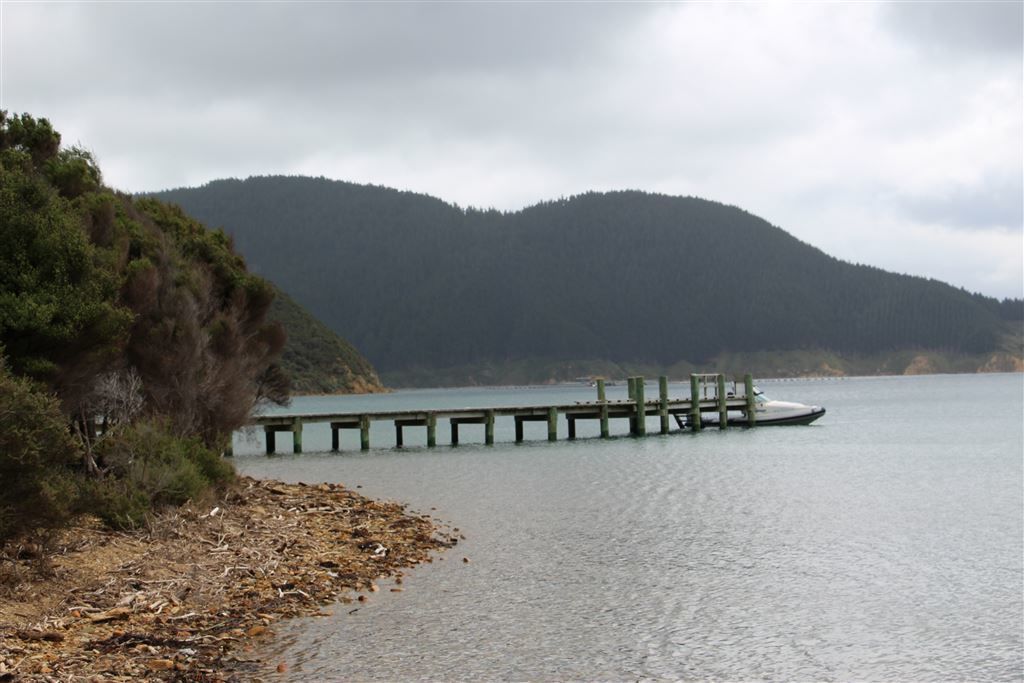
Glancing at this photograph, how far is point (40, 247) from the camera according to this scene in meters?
14.3

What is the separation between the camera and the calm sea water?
38.6 ft

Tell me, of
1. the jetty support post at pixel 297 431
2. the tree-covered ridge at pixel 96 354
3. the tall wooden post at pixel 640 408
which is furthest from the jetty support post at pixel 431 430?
the tree-covered ridge at pixel 96 354

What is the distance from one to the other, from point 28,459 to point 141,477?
5.91 meters

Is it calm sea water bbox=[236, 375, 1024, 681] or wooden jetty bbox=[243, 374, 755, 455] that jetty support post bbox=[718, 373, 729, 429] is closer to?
wooden jetty bbox=[243, 374, 755, 455]

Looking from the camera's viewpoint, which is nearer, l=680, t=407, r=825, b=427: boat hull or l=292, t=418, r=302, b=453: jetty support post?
l=292, t=418, r=302, b=453: jetty support post

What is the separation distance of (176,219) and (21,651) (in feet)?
79.9

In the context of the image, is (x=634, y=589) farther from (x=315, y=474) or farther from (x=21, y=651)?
(x=315, y=474)

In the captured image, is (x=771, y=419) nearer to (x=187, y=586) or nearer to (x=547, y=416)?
(x=547, y=416)

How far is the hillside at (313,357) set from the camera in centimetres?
13262

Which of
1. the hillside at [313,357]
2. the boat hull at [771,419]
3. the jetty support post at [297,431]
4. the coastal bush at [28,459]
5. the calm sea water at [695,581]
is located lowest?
the calm sea water at [695,581]

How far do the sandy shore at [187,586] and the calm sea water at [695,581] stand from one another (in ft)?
2.19

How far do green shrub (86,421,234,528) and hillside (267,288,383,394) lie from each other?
111 m

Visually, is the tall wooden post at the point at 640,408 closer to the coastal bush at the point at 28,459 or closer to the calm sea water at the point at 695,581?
the calm sea water at the point at 695,581

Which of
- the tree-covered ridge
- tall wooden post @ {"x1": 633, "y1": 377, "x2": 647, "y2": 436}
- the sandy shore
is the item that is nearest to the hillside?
tall wooden post @ {"x1": 633, "y1": 377, "x2": 647, "y2": 436}
